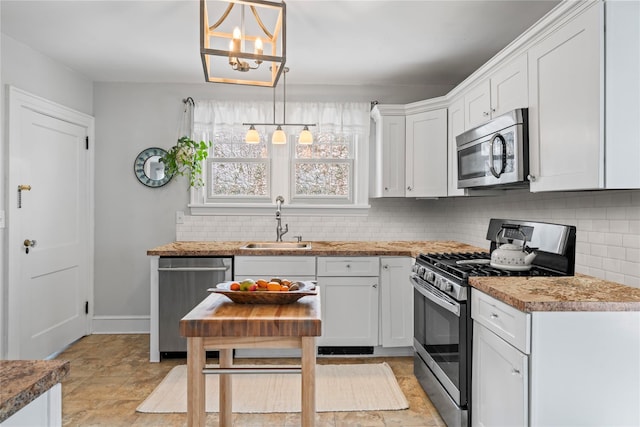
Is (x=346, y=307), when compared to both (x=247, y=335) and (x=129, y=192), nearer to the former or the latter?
(x=247, y=335)

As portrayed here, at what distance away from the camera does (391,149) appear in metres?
3.93

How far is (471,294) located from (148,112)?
11.3 feet

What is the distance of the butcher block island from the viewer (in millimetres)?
1632

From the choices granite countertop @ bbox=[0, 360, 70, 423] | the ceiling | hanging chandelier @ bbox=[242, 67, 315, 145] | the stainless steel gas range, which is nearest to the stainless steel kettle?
the stainless steel gas range

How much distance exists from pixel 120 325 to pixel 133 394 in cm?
153

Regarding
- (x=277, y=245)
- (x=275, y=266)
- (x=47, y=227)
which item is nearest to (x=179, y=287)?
(x=275, y=266)

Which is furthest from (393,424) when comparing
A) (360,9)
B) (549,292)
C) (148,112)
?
(148,112)

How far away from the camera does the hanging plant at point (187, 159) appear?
4148mm

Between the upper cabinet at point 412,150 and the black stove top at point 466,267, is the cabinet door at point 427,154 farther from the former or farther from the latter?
the black stove top at point 466,267

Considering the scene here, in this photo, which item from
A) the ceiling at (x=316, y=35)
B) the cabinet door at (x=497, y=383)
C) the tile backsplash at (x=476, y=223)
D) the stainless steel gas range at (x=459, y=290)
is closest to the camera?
the cabinet door at (x=497, y=383)

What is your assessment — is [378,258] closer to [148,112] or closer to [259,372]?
[259,372]

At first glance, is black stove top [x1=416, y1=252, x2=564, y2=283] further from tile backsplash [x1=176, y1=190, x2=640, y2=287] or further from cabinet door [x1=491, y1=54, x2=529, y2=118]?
cabinet door [x1=491, y1=54, x2=529, y2=118]

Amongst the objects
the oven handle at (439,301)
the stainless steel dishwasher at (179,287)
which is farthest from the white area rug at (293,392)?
the oven handle at (439,301)

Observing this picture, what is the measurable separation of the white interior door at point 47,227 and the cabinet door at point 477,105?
128 inches
